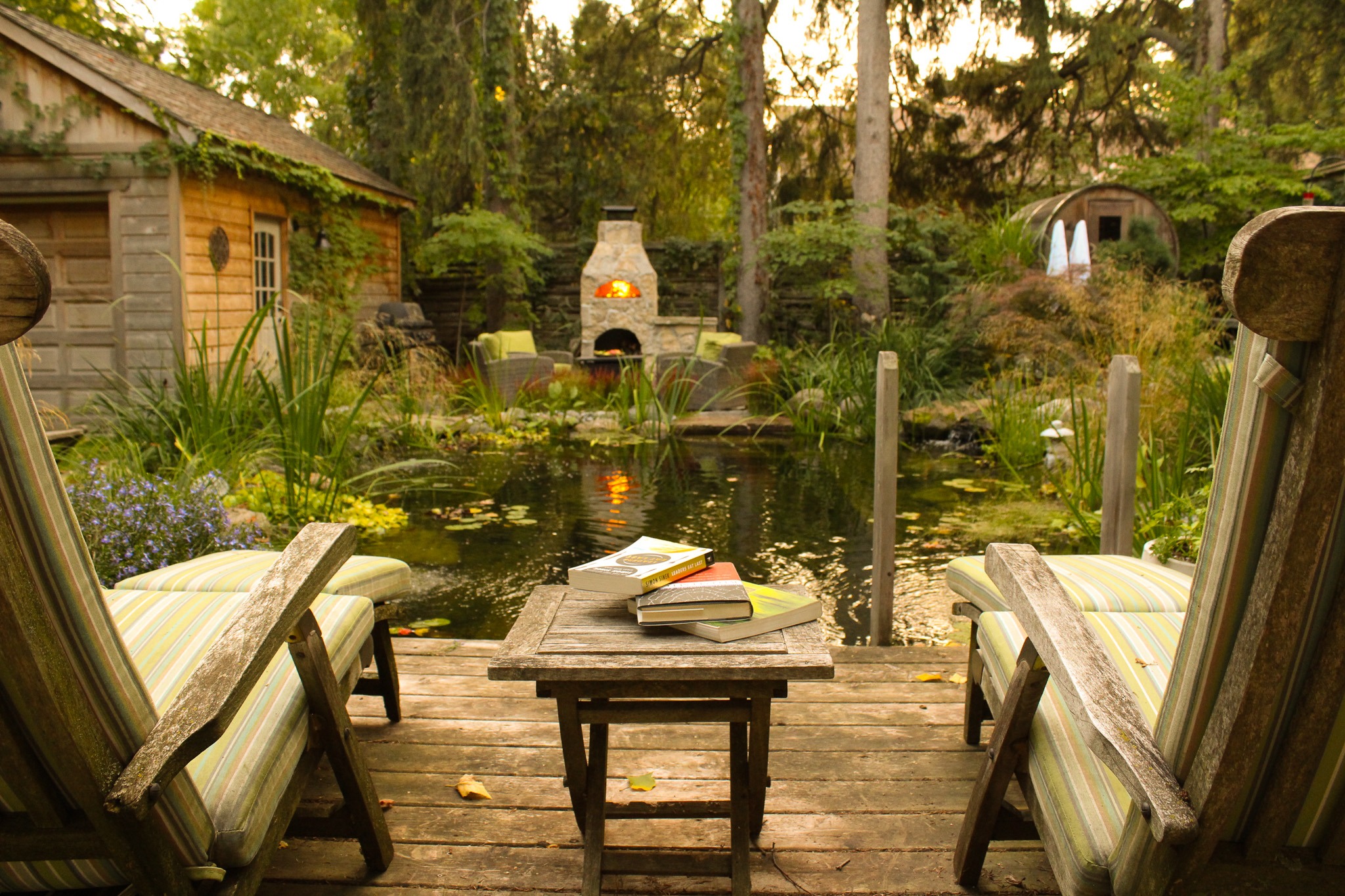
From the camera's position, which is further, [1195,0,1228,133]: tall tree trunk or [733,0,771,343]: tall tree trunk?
[1195,0,1228,133]: tall tree trunk

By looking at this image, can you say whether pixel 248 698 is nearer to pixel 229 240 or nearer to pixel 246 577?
pixel 246 577

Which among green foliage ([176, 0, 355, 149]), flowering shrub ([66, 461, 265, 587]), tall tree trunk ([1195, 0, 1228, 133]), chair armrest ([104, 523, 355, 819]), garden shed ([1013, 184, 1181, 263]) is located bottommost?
flowering shrub ([66, 461, 265, 587])

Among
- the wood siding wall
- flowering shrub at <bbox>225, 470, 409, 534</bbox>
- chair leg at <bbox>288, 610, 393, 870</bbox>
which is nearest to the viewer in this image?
chair leg at <bbox>288, 610, 393, 870</bbox>

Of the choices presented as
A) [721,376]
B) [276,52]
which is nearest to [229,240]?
[721,376]

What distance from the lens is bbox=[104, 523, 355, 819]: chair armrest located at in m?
1.21

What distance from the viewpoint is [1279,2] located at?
13273 millimetres

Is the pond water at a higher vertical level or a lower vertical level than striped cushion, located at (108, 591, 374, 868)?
lower

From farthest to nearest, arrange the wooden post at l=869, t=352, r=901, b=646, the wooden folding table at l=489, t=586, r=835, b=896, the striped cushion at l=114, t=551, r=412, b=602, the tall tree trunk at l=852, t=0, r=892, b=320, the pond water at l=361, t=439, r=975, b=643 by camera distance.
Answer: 1. the tall tree trunk at l=852, t=0, r=892, b=320
2. the pond water at l=361, t=439, r=975, b=643
3. the wooden post at l=869, t=352, r=901, b=646
4. the striped cushion at l=114, t=551, r=412, b=602
5. the wooden folding table at l=489, t=586, r=835, b=896

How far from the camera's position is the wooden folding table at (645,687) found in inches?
62.1

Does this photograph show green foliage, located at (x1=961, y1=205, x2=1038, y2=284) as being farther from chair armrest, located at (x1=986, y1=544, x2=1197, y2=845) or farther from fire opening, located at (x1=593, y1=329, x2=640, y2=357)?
chair armrest, located at (x1=986, y1=544, x2=1197, y2=845)

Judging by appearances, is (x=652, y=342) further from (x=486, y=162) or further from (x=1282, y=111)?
(x=1282, y=111)

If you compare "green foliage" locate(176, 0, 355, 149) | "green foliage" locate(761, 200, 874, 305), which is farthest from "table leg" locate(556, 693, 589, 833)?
"green foliage" locate(176, 0, 355, 149)

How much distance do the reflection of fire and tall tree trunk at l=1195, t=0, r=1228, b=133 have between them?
9.87 m

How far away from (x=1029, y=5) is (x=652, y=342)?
675cm
